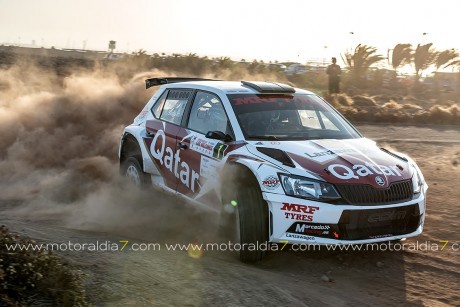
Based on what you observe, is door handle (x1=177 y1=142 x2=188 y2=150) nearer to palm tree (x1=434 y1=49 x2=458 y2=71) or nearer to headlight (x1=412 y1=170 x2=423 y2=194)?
headlight (x1=412 y1=170 x2=423 y2=194)

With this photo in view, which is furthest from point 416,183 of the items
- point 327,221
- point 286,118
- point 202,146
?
point 202,146

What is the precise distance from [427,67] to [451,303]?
3238 centimetres

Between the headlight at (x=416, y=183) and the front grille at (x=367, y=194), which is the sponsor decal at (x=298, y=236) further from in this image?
the headlight at (x=416, y=183)

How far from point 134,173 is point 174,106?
1.20 metres

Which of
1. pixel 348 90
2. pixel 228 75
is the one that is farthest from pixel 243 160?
pixel 348 90

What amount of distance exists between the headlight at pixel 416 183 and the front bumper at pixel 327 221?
0.27m

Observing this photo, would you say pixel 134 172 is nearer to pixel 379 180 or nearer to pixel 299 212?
pixel 299 212

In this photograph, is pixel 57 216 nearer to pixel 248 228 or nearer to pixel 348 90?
pixel 248 228

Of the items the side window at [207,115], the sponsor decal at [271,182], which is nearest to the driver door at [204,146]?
the side window at [207,115]

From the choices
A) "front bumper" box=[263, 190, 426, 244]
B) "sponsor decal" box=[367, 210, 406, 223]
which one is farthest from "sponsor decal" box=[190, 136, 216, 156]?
"sponsor decal" box=[367, 210, 406, 223]

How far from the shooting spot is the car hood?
509 centimetres

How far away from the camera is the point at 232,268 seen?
4988 millimetres

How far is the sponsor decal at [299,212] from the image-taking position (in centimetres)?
499

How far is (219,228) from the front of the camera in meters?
6.03
